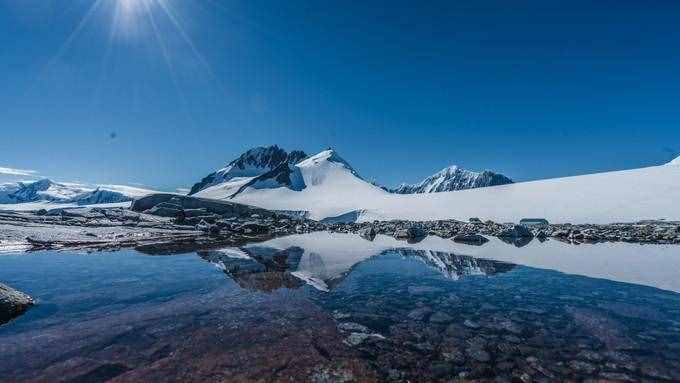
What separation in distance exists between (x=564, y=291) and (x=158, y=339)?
8.67 metres

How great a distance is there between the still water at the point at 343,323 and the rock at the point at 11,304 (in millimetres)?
255

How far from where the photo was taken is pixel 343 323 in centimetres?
600

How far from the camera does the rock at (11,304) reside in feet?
Answer: 19.6

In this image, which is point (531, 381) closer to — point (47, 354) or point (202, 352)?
point (202, 352)

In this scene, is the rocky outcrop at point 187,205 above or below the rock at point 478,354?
above

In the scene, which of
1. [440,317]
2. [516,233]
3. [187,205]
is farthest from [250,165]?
[440,317]

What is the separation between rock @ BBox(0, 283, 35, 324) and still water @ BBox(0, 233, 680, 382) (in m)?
0.26

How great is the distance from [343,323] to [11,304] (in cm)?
613

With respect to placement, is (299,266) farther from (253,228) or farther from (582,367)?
(253,228)

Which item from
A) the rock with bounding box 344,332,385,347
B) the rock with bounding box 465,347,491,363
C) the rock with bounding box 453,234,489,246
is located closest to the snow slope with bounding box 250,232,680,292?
the rock with bounding box 453,234,489,246

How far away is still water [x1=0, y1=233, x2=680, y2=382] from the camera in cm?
427

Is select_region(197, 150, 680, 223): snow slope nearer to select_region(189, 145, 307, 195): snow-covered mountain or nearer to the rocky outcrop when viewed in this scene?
the rocky outcrop

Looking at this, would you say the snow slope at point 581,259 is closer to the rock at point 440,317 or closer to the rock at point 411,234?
the rock at point 440,317

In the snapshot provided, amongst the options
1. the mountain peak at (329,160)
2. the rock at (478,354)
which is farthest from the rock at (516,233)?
the mountain peak at (329,160)
